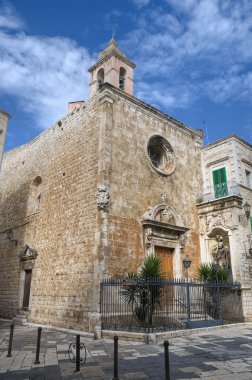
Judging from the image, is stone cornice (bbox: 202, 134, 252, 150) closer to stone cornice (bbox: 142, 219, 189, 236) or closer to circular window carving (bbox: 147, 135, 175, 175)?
circular window carving (bbox: 147, 135, 175, 175)

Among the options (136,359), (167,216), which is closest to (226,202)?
(167,216)

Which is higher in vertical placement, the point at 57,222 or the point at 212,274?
the point at 57,222

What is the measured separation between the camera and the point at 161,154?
14.8m

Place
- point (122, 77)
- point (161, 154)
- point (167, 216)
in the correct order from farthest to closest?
point (122, 77), point (161, 154), point (167, 216)

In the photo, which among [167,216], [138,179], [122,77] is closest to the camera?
[138,179]

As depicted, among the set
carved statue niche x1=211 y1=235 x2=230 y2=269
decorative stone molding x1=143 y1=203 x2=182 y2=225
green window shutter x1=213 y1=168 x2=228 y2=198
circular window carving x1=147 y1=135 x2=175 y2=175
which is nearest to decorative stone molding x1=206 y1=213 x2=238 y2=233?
carved statue niche x1=211 y1=235 x2=230 y2=269

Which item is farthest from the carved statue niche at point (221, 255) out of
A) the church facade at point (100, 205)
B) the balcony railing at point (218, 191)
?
the balcony railing at point (218, 191)

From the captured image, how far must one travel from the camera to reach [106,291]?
32.2 ft

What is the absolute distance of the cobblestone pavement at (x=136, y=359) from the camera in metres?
5.10

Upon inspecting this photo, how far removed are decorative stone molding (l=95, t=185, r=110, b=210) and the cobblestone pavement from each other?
4.03m

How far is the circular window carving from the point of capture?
47.3 feet

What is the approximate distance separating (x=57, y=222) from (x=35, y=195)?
3.70m

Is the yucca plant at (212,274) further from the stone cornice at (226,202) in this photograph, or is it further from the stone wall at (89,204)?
the stone cornice at (226,202)

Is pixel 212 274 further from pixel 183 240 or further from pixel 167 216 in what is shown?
pixel 167 216
